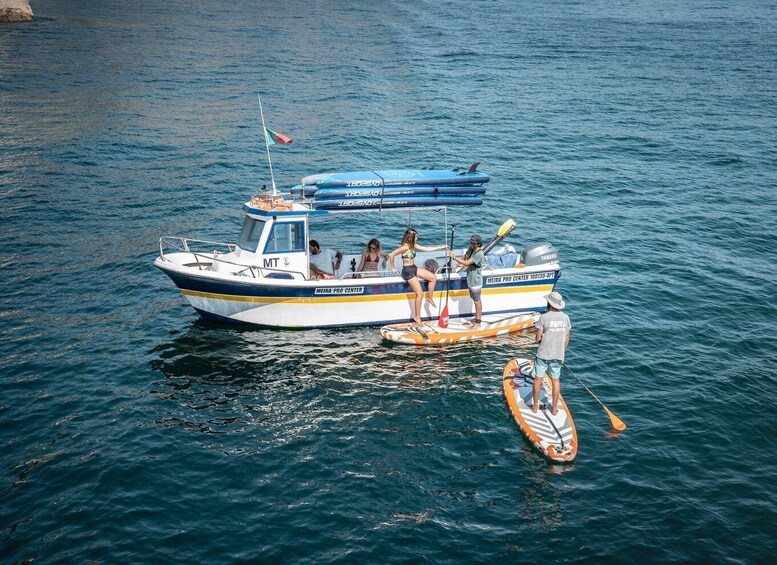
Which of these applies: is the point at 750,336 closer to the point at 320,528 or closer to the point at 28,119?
the point at 320,528

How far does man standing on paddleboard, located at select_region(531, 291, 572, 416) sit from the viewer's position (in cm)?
1795

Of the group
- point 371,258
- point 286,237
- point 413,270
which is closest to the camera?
point 413,270

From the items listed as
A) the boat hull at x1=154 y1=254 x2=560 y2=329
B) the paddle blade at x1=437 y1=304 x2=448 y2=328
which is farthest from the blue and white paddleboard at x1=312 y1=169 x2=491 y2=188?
the paddle blade at x1=437 y1=304 x2=448 y2=328

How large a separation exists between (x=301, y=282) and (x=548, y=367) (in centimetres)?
865

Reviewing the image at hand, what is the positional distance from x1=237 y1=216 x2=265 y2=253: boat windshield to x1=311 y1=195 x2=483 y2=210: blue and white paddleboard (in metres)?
2.07

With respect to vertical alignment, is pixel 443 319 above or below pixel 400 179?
below


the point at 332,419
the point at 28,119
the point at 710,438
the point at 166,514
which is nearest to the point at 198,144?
the point at 28,119

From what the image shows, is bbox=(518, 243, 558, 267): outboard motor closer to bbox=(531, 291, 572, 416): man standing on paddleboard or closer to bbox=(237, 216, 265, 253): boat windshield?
bbox=(531, 291, 572, 416): man standing on paddleboard

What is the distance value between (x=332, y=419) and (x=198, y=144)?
99.1 ft

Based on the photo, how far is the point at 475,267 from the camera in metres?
23.0

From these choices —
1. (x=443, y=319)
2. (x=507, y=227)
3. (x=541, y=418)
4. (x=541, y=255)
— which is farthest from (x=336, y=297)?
(x=541, y=418)

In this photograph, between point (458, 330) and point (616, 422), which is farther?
point (458, 330)

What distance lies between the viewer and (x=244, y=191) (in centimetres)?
3728

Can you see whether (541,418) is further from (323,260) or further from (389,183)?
(323,260)
